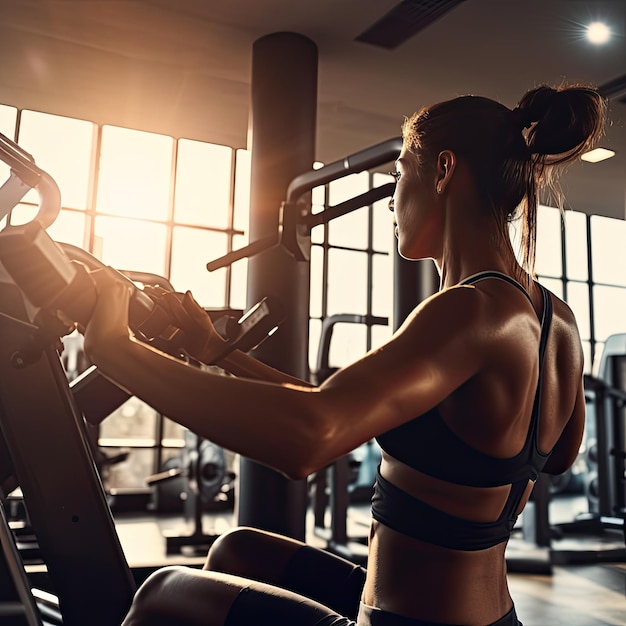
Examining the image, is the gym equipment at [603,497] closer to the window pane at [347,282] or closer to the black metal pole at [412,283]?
the black metal pole at [412,283]

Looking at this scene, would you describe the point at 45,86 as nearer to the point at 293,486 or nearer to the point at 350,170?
the point at 293,486

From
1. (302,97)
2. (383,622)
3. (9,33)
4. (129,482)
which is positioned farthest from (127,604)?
(129,482)

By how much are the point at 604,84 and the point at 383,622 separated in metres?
4.76

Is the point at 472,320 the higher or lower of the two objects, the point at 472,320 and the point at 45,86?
the lower

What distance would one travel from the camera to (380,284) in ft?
24.4

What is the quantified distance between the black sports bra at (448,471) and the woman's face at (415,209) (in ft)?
0.47

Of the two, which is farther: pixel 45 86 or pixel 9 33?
pixel 45 86

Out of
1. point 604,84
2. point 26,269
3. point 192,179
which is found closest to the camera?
point 26,269

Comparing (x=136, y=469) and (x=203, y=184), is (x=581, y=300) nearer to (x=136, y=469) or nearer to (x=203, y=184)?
(x=203, y=184)

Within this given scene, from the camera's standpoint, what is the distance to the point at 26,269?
0.71m

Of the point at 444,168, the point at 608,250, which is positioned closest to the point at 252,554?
the point at 444,168

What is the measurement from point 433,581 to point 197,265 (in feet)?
19.2

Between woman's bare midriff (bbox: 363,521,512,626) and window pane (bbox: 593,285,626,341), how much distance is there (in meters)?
8.46

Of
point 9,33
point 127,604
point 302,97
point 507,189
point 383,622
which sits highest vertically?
point 9,33
